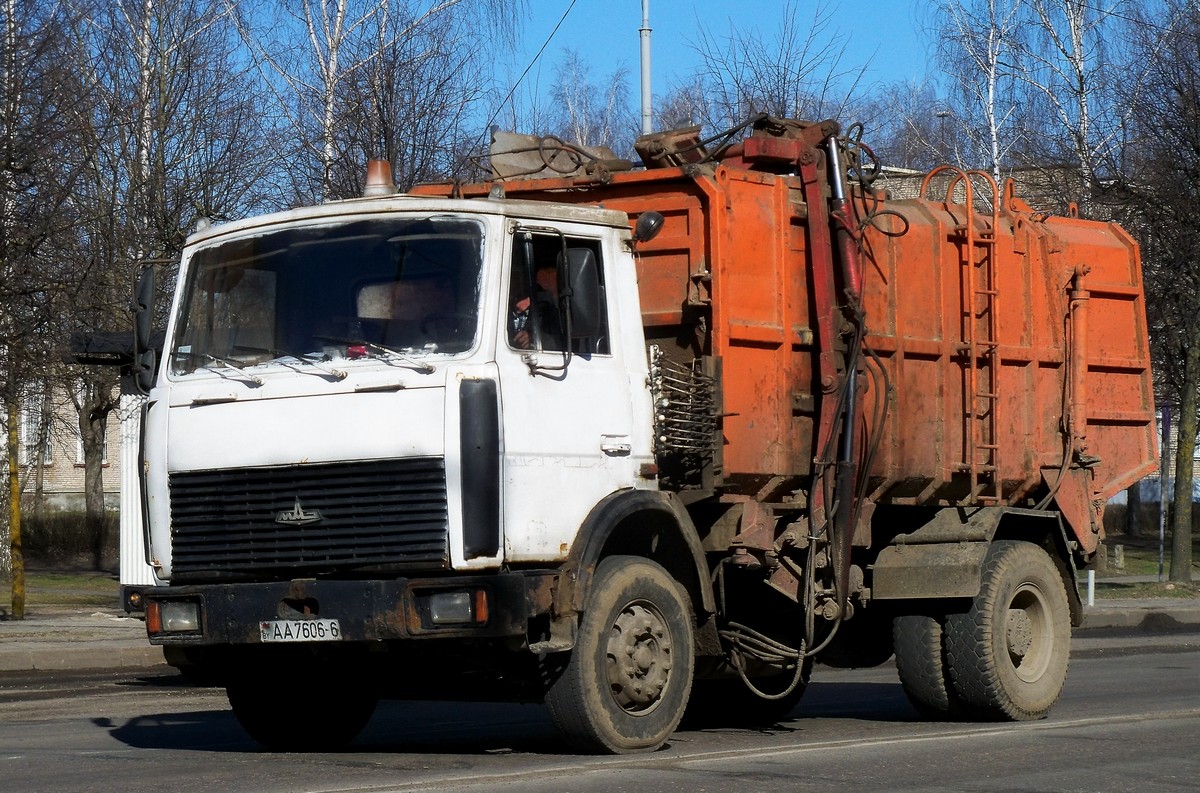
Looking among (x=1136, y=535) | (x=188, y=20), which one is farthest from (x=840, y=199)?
(x=1136, y=535)

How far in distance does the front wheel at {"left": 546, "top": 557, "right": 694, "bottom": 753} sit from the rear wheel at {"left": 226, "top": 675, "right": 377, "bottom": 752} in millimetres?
1562

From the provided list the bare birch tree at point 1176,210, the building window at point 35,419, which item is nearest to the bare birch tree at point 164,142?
the building window at point 35,419

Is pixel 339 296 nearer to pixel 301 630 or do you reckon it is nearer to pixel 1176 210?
pixel 301 630

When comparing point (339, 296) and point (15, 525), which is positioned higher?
point (339, 296)

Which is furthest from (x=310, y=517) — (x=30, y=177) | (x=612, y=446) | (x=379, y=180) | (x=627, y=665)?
(x=30, y=177)

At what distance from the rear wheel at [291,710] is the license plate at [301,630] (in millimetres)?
1173

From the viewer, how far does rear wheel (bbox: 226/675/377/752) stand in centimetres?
898

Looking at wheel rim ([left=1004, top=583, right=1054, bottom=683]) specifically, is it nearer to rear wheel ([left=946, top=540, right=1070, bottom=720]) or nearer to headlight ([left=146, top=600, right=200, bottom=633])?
rear wheel ([left=946, top=540, right=1070, bottom=720])

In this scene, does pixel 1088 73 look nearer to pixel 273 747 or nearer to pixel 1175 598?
pixel 1175 598

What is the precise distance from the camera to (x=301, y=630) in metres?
7.68

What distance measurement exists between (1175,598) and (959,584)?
54.7ft

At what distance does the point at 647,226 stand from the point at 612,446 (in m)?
1.08

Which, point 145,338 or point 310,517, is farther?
point 145,338

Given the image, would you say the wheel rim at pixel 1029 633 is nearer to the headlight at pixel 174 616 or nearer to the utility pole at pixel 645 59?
the headlight at pixel 174 616
